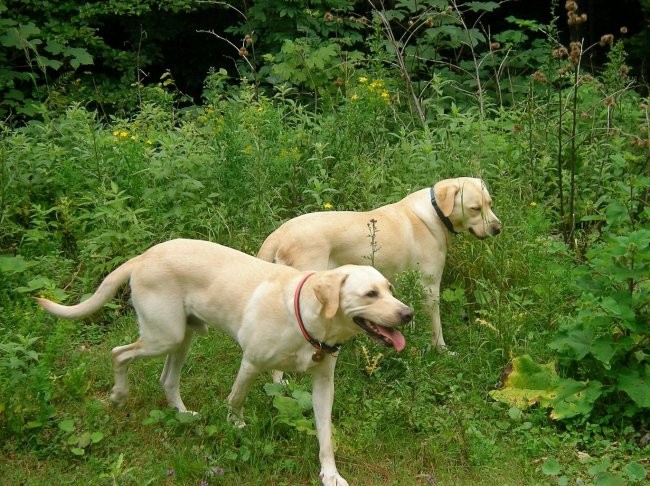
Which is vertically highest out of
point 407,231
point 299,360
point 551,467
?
point 299,360

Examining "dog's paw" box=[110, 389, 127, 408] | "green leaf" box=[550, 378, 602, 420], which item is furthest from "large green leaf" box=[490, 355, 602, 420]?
"dog's paw" box=[110, 389, 127, 408]

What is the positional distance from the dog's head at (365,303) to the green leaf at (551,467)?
1.12m

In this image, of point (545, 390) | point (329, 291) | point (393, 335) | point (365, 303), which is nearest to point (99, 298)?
point (329, 291)

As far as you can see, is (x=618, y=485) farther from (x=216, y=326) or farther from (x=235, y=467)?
(x=216, y=326)

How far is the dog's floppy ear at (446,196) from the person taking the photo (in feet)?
19.6

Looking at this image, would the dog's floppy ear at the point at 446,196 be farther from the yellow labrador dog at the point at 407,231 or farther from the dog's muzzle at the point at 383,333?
the dog's muzzle at the point at 383,333

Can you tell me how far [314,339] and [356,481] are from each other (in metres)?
0.87

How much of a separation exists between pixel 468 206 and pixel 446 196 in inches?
7.2

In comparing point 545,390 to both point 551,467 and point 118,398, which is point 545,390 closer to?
point 551,467

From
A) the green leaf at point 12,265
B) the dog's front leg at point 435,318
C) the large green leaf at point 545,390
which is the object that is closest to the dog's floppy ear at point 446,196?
the dog's front leg at point 435,318

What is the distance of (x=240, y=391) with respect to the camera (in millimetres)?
4766

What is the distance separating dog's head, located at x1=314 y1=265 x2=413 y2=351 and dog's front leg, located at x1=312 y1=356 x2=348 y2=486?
357 millimetres

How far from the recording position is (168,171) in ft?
22.9

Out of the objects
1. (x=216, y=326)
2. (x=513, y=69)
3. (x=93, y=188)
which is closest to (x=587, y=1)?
(x=513, y=69)
